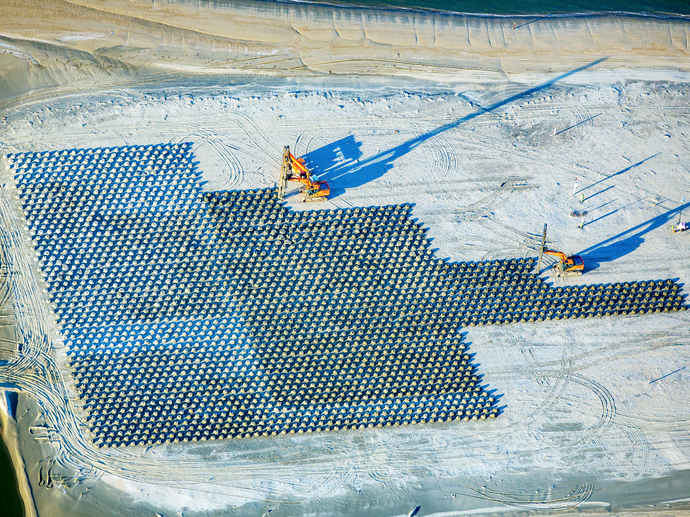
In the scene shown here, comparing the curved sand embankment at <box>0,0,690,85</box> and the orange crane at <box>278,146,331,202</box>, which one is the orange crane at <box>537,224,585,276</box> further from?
the curved sand embankment at <box>0,0,690,85</box>

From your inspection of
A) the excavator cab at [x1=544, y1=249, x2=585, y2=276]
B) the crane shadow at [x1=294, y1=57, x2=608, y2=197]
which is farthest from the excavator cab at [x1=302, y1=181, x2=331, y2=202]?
the excavator cab at [x1=544, y1=249, x2=585, y2=276]

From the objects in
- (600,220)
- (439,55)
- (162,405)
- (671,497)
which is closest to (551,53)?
(439,55)

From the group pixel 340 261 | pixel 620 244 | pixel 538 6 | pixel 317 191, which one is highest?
pixel 538 6

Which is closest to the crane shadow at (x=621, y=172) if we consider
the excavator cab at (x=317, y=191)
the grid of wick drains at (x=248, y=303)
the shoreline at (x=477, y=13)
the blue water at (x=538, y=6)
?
the grid of wick drains at (x=248, y=303)

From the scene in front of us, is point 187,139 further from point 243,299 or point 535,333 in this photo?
point 535,333

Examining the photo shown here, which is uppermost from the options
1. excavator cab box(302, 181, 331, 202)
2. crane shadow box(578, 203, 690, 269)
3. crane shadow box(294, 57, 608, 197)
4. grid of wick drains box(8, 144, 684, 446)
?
crane shadow box(294, 57, 608, 197)

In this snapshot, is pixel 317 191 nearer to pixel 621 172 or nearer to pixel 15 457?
pixel 621 172

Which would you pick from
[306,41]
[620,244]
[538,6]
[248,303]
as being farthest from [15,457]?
[538,6]
